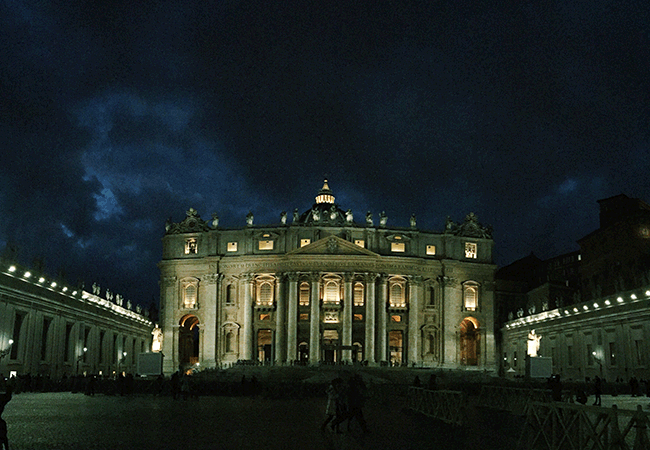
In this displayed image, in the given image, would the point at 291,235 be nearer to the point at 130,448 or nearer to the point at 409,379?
the point at 409,379

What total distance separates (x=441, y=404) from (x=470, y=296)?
73.1 m

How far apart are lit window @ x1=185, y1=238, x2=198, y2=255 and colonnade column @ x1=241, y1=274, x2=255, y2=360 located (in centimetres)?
851

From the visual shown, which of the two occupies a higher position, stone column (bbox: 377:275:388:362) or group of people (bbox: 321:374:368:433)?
stone column (bbox: 377:275:388:362)

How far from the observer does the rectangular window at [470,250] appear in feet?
326

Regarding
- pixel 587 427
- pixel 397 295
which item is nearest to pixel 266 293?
pixel 397 295

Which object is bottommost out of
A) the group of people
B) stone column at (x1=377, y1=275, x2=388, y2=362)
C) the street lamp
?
the group of people

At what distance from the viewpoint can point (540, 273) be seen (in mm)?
114375

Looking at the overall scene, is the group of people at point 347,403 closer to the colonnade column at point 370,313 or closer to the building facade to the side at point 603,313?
the building facade to the side at point 603,313

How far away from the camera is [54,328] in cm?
6097

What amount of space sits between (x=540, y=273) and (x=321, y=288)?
123ft

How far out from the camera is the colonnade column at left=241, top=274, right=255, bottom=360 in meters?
93.3

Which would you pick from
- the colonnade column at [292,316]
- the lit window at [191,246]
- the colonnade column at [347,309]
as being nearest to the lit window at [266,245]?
the colonnade column at [292,316]

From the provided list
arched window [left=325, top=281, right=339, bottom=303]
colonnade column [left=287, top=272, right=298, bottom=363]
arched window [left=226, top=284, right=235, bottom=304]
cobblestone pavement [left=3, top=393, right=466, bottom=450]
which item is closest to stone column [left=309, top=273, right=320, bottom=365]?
colonnade column [left=287, top=272, right=298, bottom=363]

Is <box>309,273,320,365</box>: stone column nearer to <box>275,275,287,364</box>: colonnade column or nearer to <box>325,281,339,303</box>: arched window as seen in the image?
<box>325,281,339,303</box>: arched window
